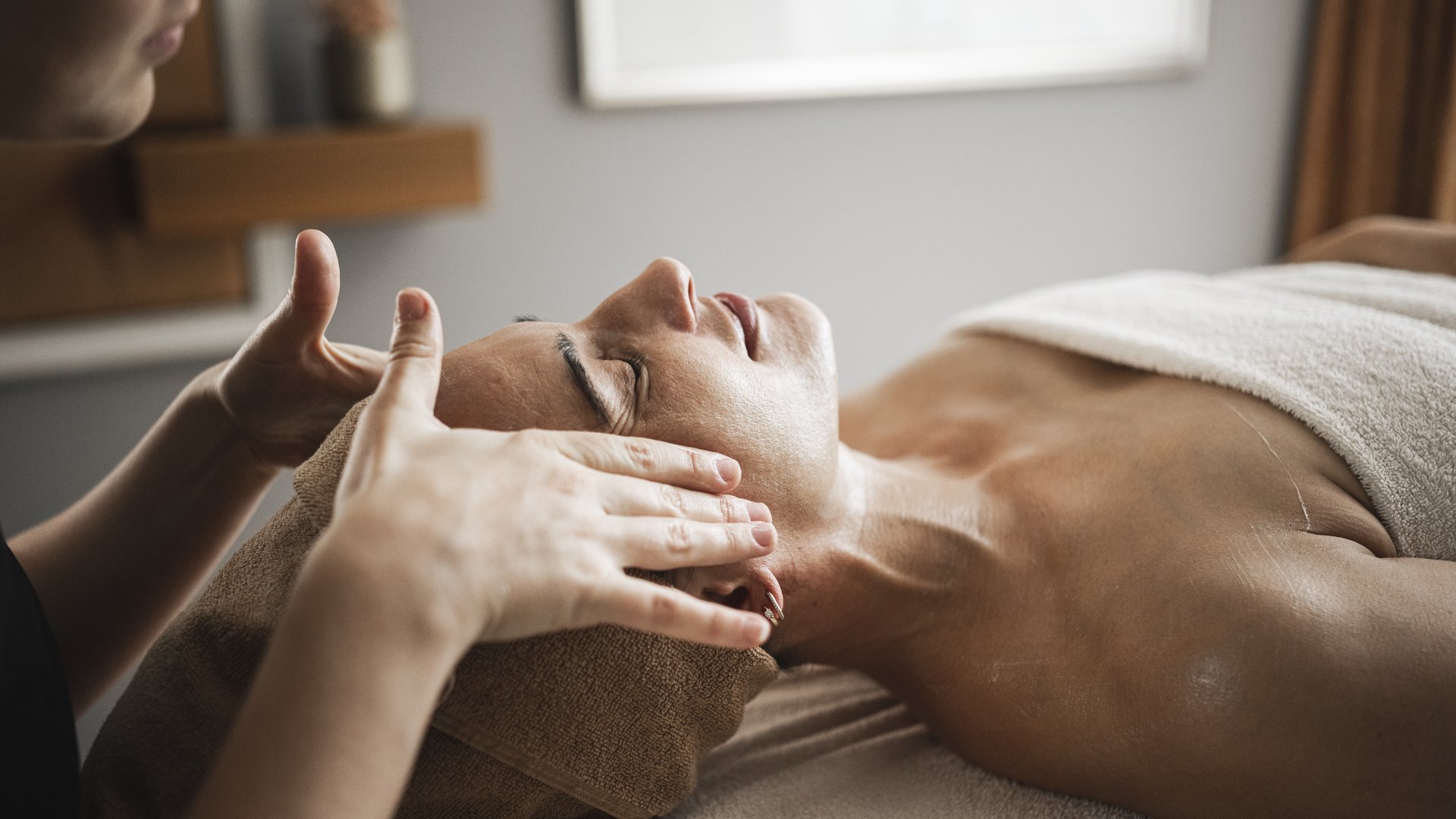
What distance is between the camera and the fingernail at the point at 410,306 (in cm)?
84

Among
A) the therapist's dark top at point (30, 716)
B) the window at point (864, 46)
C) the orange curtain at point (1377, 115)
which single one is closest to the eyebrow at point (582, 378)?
the therapist's dark top at point (30, 716)

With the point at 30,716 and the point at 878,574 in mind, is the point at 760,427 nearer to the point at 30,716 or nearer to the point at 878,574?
the point at 878,574

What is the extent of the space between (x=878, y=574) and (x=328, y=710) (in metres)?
0.64

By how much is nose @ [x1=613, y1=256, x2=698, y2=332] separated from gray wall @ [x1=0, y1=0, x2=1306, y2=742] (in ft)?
5.01

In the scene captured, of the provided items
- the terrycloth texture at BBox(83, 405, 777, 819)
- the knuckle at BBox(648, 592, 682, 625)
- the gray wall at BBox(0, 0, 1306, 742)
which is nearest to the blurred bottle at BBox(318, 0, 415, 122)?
the gray wall at BBox(0, 0, 1306, 742)

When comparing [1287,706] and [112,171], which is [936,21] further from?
[1287,706]

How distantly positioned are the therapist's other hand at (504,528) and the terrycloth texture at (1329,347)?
71 cm

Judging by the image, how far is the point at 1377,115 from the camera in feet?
9.88

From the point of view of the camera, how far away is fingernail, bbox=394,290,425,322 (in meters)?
0.84

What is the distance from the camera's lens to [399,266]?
8.14 ft

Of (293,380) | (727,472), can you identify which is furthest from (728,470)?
(293,380)

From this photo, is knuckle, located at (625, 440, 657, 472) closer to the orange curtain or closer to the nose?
the nose

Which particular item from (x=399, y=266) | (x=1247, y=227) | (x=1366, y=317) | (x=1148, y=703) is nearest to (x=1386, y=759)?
(x=1148, y=703)

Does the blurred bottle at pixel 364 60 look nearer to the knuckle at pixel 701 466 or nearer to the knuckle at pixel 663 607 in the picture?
the knuckle at pixel 701 466
